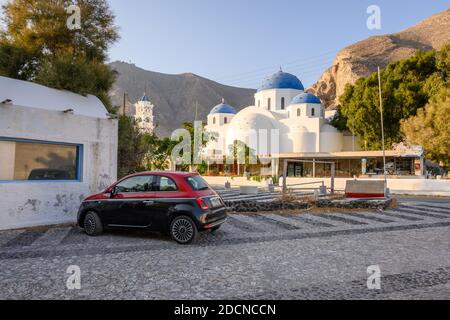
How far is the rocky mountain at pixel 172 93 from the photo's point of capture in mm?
126312

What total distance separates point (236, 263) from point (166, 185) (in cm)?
281

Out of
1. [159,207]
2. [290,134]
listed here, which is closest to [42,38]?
[159,207]

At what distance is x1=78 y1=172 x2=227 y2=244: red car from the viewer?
824 cm

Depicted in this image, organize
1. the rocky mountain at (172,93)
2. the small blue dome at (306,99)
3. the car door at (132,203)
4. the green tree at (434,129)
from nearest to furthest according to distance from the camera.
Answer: the car door at (132,203)
the green tree at (434,129)
the small blue dome at (306,99)
the rocky mountain at (172,93)

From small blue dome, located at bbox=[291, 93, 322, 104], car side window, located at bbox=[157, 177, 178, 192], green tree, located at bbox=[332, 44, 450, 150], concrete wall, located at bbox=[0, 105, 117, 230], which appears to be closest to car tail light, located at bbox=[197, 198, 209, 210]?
car side window, located at bbox=[157, 177, 178, 192]

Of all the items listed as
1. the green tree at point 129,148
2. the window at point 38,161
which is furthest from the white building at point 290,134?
the window at point 38,161

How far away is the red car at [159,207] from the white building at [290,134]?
120 feet

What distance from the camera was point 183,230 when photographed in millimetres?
8305

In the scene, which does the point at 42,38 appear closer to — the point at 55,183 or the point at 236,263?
the point at 55,183

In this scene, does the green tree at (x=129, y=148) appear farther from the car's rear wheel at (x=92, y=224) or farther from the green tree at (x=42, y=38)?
the car's rear wheel at (x=92, y=224)

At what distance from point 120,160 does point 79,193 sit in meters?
5.99

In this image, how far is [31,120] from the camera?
34.2ft

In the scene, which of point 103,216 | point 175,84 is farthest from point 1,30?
point 175,84

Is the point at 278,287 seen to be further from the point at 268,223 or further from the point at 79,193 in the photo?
the point at 79,193
